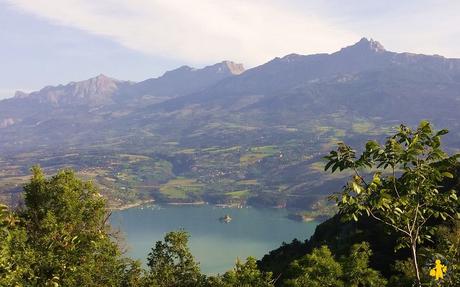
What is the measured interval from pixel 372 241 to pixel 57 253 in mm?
42879

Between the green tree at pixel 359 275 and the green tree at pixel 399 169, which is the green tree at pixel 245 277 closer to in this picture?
the green tree at pixel 359 275

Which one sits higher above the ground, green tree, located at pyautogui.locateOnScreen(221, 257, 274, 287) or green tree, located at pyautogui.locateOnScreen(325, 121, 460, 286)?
green tree, located at pyautogui.locateOnScreen(325, 121, 460, 286)

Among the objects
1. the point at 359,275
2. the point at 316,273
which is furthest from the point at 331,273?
the point at 359,275

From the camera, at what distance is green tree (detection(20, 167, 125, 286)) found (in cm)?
2938

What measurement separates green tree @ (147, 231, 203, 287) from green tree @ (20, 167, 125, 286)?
2.82 metres

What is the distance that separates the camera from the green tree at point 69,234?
96.4 ft

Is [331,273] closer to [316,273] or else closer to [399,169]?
[316,273]

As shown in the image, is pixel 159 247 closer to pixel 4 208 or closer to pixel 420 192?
pixel 4 208

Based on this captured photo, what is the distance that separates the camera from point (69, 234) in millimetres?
33188

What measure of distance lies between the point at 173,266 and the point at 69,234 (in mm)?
8288

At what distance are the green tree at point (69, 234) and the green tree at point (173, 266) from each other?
2817 mm

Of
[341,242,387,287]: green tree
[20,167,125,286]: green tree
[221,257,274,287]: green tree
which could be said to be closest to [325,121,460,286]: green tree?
[20,167,125,286]: green tree

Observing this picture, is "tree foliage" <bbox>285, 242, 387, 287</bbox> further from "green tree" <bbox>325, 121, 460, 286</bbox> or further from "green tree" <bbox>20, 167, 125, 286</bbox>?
"green tree" <bbox>325, 121, 460, 286</bbox>

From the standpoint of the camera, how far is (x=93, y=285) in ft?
108
